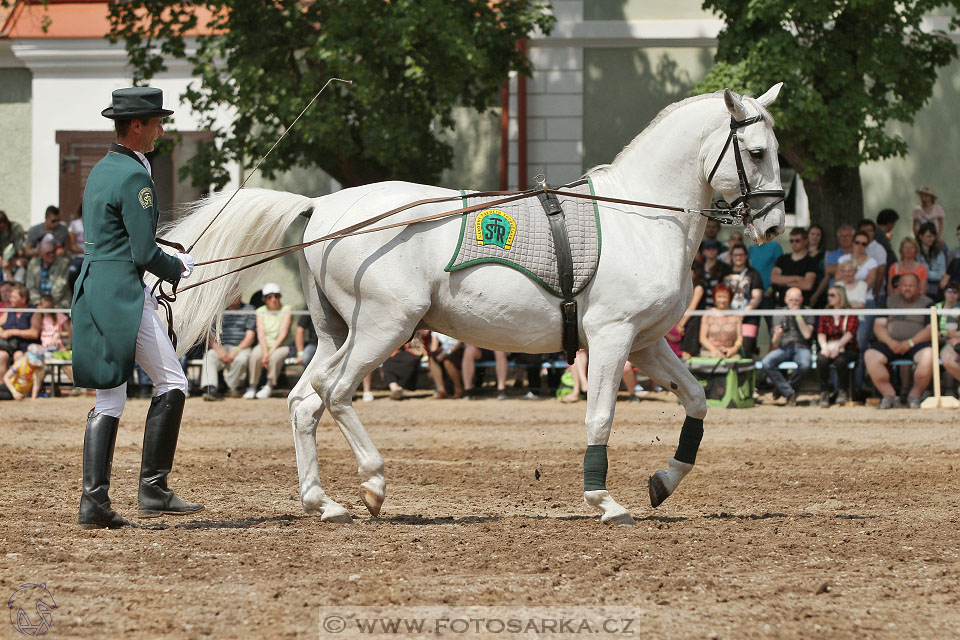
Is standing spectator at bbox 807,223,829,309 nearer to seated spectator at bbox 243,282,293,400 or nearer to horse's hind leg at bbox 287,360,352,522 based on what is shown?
seated spectator at bbox 243,282,293,400

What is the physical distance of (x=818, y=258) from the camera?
15.6 meters

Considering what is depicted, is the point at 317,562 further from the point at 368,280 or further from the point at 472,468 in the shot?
the point at 472,468

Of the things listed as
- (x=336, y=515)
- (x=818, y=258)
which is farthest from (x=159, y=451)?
(x=818, y=258)

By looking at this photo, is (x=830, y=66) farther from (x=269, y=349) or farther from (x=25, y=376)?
(x=25, y=376)

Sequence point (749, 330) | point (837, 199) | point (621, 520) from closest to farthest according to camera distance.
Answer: point (621, 520)
point (749, 330)
point (837, 199)

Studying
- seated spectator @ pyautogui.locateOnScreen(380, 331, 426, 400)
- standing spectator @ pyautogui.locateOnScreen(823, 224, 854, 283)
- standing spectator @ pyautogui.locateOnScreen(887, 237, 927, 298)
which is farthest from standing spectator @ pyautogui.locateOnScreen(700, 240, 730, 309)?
seated spectator @ pyautogui.locateOnScreen(380, 331, 426, 400)

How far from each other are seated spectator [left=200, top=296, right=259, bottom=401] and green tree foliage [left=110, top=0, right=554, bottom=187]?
86.4 inches

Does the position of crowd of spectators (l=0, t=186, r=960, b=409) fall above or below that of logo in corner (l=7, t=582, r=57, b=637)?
above

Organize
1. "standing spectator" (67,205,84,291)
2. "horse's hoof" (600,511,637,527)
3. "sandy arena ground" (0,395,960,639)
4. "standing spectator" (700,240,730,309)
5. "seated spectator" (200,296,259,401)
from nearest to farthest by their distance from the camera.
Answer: "sandy arena ground" (0,395,960,639)
"horse's hoof" (600,511,637,527)
"standing spectator" (700,240,730,309)
"seated spectator" (200,296,259,401)
"standing spectator" (67,205,84,291)

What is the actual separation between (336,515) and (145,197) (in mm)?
1977

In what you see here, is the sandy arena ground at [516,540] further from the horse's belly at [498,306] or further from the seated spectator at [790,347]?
the seated spectator at [790,347]

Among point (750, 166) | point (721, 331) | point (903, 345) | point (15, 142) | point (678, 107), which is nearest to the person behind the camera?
point (750, 166)

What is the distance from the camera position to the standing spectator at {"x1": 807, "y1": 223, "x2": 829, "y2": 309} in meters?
15.1

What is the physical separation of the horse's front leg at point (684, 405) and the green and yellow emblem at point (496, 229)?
1.08 meters
